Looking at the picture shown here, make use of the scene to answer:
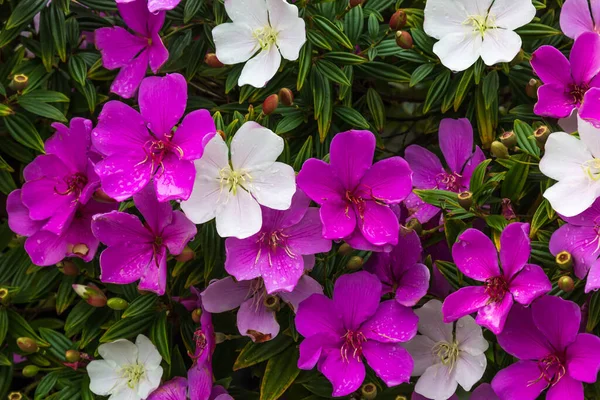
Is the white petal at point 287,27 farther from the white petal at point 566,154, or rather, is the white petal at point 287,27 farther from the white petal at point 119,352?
the white petal at point 119,352

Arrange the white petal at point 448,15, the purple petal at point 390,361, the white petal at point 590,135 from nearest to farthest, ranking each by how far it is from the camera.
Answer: the white petal at point 590,135 < the purple petal at point 390,361 < the white petal at point 448,15

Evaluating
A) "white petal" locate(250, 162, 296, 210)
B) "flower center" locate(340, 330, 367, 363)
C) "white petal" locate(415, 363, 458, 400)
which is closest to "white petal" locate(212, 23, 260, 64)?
"white petal" locate(250, 162, 296, 210)

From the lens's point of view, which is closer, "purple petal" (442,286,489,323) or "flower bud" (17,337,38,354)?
"purple petal" (442,286,489,323)

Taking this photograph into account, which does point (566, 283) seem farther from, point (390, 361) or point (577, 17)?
point (577, 17)

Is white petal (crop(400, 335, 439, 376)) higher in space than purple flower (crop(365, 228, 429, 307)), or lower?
lower

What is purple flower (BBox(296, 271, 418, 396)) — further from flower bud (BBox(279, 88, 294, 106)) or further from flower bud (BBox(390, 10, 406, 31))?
flower bud (BBox(390, 10, 406, 31))

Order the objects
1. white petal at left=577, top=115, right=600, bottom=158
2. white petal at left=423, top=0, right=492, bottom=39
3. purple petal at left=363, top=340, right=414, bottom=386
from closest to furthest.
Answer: white petal at left=577, top=115, right=600, bottom=158 < purple petal at left=363, top=340, right=414, bottom=386 < white petal at left=423, top=0, right=492, bottom=39

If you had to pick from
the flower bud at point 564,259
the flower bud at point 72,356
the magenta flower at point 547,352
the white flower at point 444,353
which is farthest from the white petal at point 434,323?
the flower bud at point 72,356
